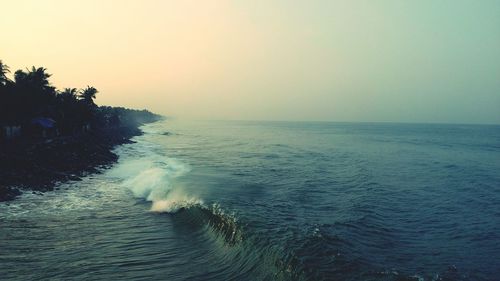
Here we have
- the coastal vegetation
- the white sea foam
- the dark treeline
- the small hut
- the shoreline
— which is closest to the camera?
the white sea foam

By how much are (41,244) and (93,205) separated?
6678 millimetres

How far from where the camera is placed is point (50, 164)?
3106 centimetres

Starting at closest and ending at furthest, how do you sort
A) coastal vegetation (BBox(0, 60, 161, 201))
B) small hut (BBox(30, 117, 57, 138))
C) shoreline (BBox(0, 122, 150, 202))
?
shoreline (BBox(0, 122, 150, 202)), coastal vegetation (BBox(0, 60, 161, 201)), small hut (BBox(30, 117, 57, 138))

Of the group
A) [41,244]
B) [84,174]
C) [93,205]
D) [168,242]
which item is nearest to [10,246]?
[41,244]

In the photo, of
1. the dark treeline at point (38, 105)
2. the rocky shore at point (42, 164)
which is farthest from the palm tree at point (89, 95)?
the rocky shore at point (42, 164)

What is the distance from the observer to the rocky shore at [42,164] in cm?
2346

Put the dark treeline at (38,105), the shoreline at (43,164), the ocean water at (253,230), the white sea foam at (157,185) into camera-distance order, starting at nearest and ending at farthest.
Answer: the ocean water at (253,230) < the white sea foam at (157,185) < the shoreline at (43,164) < the dark treeline at (38,105)

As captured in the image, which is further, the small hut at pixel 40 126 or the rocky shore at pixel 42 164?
the small hut at pixel 40 126

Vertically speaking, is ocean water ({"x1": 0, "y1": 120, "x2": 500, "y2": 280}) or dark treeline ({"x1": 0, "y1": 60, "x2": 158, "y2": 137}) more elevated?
dark treeline ({"x1": 0, "y1": 60, "x2": 158, "y2": 137})

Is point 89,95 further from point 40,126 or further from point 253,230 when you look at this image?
point 253,230

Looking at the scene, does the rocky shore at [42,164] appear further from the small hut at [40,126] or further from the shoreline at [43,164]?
the small hut at [40,126]

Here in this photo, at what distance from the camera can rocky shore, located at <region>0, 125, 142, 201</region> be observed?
2346 cm

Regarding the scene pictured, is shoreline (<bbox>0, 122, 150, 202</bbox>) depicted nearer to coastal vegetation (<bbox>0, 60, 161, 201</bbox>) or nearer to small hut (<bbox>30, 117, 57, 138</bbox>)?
coastal vegetation (<bbox>0, 60, 161, 201</bbox>)

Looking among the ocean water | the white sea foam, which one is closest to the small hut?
the white sea foam
